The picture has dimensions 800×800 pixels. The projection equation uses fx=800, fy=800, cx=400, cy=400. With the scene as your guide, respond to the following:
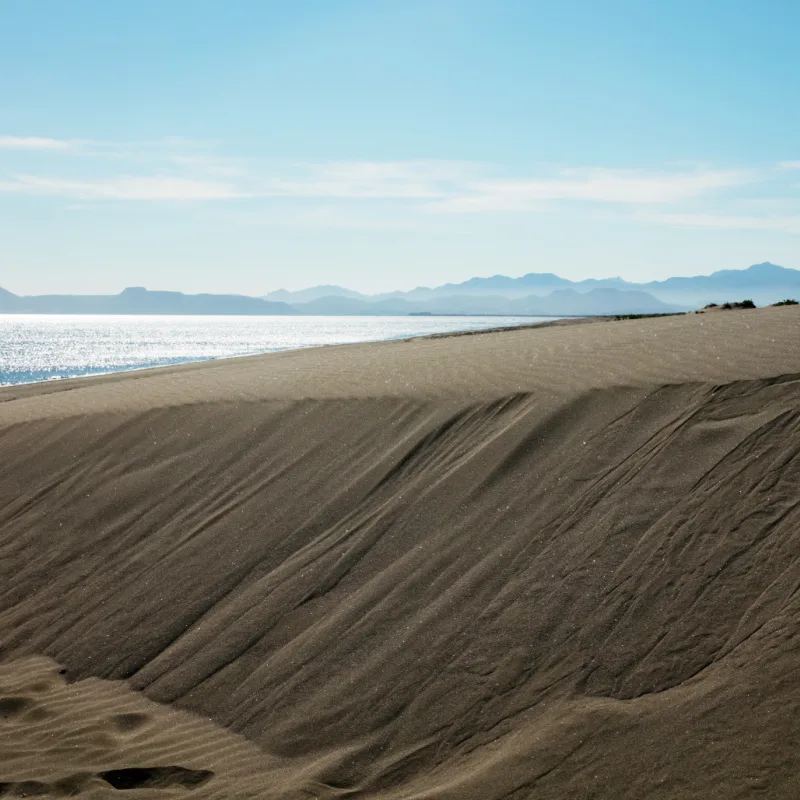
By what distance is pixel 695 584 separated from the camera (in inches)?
171

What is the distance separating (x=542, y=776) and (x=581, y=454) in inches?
101

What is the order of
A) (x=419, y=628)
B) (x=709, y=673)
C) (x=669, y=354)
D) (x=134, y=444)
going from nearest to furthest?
(x=709, y=673), (x=419, y=628), (x=669, y=354), (x=134, y=444)

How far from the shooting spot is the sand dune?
3.82 metres

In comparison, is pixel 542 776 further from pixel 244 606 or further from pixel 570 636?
pixel 244 606

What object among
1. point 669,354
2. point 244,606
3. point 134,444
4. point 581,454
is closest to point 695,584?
point 581,454

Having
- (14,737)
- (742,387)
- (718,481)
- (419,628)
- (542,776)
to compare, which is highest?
(742,387)

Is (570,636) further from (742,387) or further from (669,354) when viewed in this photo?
(669,354)

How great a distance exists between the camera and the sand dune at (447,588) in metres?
3.82

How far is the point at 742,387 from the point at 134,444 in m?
5.71

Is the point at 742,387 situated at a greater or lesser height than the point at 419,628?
greater

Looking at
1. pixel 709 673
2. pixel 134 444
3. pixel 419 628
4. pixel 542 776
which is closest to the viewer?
pixel 542 776

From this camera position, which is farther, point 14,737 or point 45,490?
point 45,490

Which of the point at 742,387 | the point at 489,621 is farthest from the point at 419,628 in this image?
the point at 742,387

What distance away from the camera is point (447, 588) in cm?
492
